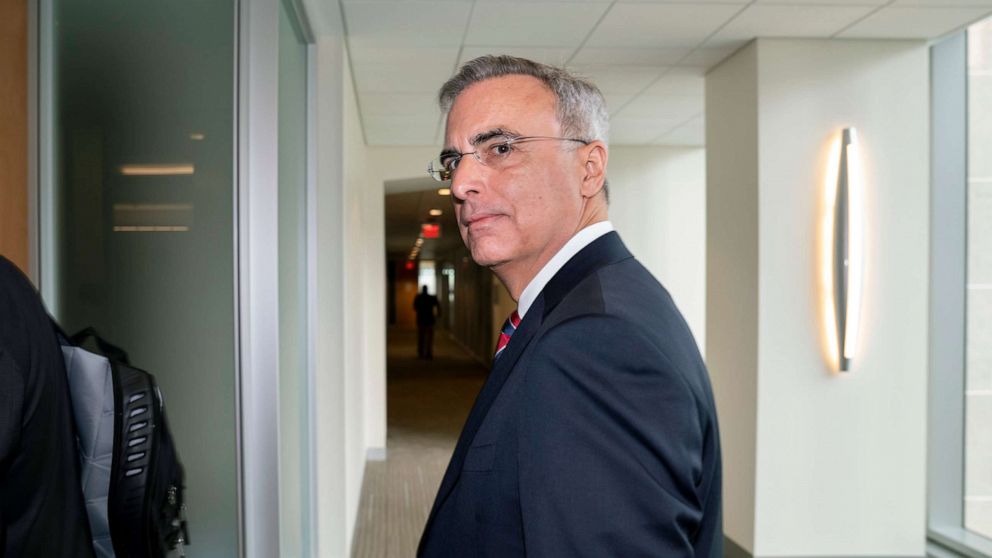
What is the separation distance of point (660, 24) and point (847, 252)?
1432 mm

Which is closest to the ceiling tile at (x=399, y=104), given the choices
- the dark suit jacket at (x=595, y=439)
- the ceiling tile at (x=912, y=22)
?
the ceiling tile at (x=912, y=22)

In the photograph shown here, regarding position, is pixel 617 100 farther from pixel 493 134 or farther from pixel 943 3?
pixel 493 134

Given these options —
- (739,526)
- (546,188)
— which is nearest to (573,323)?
(546,188)

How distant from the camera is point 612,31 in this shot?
4082 millimetres

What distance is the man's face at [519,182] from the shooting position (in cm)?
115

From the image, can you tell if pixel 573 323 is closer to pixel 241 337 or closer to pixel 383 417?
pixel 241 337

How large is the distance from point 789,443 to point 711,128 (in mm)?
1828

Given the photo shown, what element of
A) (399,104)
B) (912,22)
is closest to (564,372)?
(912,22)

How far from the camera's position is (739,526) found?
4.39 metres

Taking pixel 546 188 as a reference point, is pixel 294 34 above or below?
above

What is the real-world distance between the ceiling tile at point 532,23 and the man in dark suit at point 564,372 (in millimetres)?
2624

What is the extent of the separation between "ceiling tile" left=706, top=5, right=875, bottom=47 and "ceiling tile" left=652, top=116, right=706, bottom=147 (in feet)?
7.27

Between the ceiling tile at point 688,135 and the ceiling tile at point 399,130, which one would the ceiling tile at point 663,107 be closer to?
the ceiling tile at point 688,135

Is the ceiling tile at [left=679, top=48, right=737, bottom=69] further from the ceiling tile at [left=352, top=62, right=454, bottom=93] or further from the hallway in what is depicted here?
the hallway
